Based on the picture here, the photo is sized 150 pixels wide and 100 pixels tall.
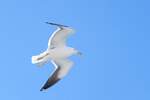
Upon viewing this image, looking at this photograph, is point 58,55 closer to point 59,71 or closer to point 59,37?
point 59,37

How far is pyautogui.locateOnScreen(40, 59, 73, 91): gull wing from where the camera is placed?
1574cm

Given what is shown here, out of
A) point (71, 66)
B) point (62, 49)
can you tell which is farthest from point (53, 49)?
point (71, 66)

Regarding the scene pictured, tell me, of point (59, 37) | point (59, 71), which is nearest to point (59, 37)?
point (59, 37)

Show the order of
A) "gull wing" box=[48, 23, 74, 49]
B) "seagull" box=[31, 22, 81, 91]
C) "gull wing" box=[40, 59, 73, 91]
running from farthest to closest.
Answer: "gull wing" box=[40, 59, 73, 91]
"gull wing" box=[48, 23, 74, 49]
"seagull" box=[31, 22, 81, 91]

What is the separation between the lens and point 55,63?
51.9 feet

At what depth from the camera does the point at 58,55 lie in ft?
48.2

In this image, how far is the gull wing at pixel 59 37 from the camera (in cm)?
1482

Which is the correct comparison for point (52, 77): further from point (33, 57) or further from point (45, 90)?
point (33, 57)

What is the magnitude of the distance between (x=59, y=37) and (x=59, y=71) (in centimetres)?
152

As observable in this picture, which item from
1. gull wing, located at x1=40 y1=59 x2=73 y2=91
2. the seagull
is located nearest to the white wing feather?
the seagull

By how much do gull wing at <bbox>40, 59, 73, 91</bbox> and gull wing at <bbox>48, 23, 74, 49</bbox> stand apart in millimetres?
844

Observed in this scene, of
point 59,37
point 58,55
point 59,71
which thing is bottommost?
point 58,55

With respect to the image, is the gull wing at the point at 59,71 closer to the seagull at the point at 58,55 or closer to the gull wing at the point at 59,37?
the seagull at the point at 58,55

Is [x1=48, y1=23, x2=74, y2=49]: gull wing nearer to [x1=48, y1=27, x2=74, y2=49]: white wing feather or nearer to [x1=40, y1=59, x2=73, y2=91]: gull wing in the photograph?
[x1=48, y1=27, x2=74, y2=49]: white wing feather
